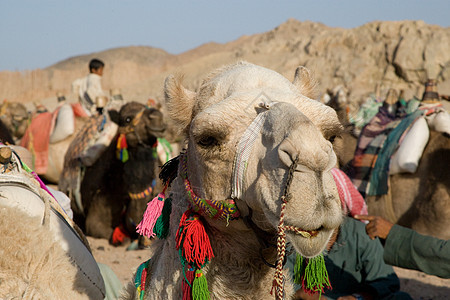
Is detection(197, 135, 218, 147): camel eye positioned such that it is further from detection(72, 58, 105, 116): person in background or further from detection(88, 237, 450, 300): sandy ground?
detection(72, 58, 105, 116): person in background

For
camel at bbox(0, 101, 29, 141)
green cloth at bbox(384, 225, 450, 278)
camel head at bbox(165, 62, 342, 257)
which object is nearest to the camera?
camel head at bbox(165, 62, 342, 257)

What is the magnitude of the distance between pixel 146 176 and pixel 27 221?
4500mm

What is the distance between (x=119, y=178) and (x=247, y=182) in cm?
563

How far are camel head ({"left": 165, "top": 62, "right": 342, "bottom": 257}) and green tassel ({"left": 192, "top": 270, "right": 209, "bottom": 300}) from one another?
0.64 feet

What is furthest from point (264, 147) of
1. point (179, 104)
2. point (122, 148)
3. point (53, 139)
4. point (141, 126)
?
point (53, 139)

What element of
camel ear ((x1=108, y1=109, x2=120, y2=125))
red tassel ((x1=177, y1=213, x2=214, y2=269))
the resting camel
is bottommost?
the resting camel

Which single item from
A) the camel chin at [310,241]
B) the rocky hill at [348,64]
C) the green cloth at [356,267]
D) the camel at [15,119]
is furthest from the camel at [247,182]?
the rocky hill at [348,64]

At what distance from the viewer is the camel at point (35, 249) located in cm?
209

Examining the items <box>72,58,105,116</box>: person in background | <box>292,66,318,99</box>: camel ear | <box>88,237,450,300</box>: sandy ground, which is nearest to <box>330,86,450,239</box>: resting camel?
<box>88,237,450,300</box>: sandy ground

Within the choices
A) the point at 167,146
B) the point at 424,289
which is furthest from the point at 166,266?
the point at 167,146

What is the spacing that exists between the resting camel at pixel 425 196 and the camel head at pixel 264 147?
3796mm

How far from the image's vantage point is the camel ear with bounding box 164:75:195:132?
203cm

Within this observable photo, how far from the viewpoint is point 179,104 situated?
2.04 m

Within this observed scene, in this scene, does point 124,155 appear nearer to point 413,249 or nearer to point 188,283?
point 413,249
